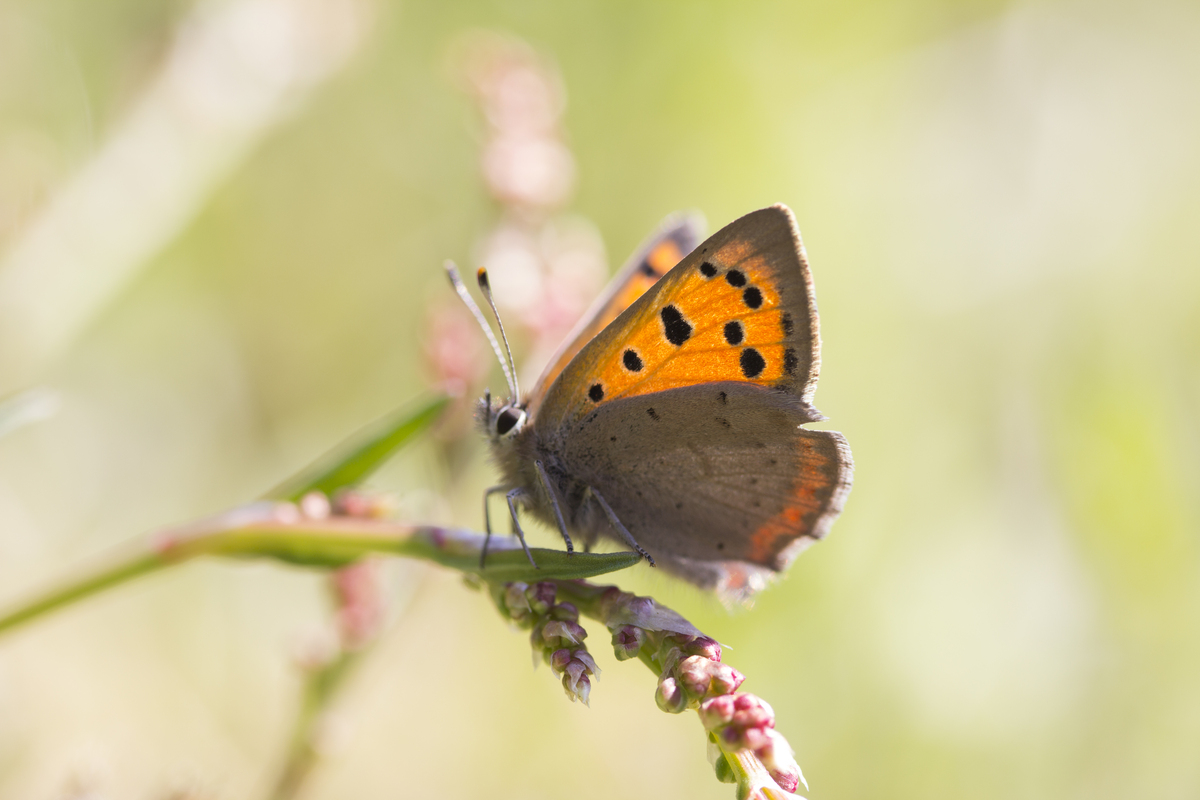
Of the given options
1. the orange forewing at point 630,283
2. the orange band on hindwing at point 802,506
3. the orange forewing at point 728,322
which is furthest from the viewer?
the orange forewing at point 630,283

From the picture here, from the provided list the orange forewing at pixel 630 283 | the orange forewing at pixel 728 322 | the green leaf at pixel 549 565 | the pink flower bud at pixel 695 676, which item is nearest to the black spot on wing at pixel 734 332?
the orange forewing at pixel 728 322

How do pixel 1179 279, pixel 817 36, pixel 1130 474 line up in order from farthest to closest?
pixel 817 36
pixel 1179 279
pixel 1130 474

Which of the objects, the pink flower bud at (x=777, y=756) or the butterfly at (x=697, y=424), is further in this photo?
the butterfly at (x=697, y=424)

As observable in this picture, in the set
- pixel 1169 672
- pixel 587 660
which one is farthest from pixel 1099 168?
pixel 587 660

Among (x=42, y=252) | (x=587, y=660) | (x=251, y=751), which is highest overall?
(x=42, y=252)

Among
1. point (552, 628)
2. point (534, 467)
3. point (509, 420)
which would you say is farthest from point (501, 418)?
point (552, 628)

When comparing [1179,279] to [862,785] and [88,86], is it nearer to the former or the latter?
[862,785]

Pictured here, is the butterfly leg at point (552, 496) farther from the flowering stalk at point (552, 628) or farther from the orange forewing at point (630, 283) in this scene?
the flowering stalk at point (552, 628)
